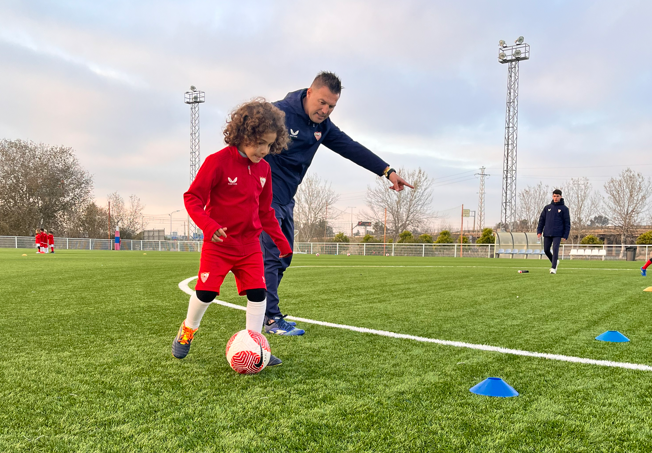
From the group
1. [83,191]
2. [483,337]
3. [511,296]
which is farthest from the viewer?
[83,191]

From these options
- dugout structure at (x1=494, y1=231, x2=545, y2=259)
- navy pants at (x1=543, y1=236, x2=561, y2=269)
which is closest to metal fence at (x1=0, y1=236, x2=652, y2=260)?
dugout structure at (x1=494, y1=231, x2=545, y2=259)

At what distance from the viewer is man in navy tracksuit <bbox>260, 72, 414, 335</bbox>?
354 cm

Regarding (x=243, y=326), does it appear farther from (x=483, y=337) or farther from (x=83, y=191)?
(x=83, y=191)

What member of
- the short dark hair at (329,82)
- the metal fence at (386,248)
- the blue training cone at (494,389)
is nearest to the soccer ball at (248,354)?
the blue training cone at (494,389)

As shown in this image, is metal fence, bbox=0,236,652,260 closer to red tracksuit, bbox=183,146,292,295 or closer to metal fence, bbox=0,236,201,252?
metal fence, bbox=0,236,201,252

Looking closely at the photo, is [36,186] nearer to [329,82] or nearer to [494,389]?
[329,82]

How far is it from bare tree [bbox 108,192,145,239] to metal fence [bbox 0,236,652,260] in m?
10.3

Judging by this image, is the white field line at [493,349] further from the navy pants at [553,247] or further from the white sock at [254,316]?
the navy pants at [553,247]

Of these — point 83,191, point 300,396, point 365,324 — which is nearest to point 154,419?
point 300,396

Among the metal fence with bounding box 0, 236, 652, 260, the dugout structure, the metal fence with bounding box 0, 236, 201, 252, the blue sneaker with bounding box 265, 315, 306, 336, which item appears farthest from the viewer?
the metal fence with bounding box 0, 236, 201, 252

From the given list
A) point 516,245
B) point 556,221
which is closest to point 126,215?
point 516,245

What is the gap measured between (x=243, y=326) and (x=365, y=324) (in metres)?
1.06

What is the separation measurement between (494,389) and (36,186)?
177ft

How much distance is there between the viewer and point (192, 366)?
7.88 feet
